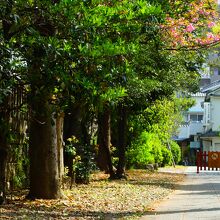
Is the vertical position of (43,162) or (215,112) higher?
(215,112)

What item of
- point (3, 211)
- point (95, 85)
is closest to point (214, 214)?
point (3, 211)

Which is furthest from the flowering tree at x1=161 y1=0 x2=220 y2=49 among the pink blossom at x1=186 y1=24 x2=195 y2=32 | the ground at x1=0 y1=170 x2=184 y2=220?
the ground at x1=0 y1=170 x2=184 y2=220

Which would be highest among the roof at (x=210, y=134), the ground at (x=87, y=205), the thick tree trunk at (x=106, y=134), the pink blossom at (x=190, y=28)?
the pink blossom at (x=190, y=28)

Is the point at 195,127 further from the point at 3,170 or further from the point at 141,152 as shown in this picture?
the point at 3,170

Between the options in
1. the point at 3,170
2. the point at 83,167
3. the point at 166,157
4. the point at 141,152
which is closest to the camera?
the point at 3,170

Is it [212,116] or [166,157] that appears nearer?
[166,157]

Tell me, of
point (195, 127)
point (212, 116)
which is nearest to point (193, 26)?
point (212, 116)

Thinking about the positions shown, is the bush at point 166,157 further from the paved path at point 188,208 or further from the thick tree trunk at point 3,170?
the thick tree trunk at point 3,170

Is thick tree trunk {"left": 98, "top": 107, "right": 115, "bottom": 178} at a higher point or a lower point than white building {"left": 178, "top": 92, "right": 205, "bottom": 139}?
lower

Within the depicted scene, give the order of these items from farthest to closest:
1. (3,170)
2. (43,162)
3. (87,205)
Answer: (43,162) < (87,205) < (3,170)

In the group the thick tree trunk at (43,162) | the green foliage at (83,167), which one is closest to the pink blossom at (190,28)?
the green foliage at (83,167)

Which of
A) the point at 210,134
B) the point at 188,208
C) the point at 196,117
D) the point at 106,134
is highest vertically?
the point at 196,117

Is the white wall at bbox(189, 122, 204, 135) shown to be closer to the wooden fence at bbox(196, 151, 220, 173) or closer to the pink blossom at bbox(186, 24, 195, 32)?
the wooden fence at bbox(196, 151, 220, 173)

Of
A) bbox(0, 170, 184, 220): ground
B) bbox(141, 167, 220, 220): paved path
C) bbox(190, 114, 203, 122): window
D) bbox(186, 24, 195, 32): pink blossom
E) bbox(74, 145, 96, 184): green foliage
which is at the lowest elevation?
bbox(141, 167, 220, 220): paved path
